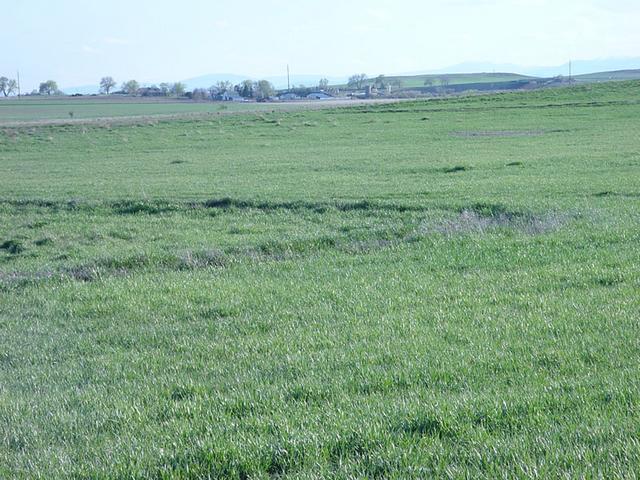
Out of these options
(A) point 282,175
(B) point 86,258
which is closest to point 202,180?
(A) point 282,175

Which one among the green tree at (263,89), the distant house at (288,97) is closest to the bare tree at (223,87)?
the green tree at (263,89)

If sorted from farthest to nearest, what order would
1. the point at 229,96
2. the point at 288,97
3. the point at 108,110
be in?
the point at 229,96 < the point at 288,97 < the point at 108,110

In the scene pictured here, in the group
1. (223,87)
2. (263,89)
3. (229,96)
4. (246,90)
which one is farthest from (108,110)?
(223,87)

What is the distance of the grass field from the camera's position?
5.74m

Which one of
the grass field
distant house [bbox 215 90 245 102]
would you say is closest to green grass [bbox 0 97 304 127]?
distant house [bbox 215 90 245 102]

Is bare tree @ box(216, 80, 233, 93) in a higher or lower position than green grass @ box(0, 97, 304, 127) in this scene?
higher

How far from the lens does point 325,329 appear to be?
9.23 metres

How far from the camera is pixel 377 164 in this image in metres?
32.0

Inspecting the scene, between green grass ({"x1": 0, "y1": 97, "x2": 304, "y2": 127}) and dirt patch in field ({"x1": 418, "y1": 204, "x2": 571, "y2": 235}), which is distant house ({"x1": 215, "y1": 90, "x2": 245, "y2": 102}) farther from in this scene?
dirt patch in field ({"x1": 418, "y1": 204, "x2": 571, "y2": 235})

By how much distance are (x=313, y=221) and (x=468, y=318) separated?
985cm

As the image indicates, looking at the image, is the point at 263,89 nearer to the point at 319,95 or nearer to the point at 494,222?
the point at 319,95

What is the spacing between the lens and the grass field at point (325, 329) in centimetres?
574

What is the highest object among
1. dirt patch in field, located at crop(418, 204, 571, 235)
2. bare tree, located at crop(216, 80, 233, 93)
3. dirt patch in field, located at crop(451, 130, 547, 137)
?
bare tree, located at crop(216, 80, 233, 93)

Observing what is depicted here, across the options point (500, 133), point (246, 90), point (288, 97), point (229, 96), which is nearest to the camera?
point (500, 133)
